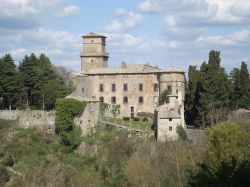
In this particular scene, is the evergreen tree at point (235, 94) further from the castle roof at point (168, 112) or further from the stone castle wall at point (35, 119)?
the stone castle wall at point (35, 119)

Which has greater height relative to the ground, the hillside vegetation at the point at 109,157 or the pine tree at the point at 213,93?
the pine tree at the point at 213,93

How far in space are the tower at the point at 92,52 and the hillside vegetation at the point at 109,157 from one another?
1398 cm

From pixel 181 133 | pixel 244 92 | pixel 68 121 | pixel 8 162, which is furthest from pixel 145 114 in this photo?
pixel 8 162

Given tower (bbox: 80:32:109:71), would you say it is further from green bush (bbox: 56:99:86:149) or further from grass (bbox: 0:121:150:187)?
green bush (bbox: 56:99:86:149)

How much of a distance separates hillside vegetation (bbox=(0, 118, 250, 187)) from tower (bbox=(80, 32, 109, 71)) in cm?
1398

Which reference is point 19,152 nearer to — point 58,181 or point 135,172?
point 58,181

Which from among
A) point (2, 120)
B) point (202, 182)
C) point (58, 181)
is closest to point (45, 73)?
point (2, 120)

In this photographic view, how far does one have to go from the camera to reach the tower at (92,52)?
5931 cm

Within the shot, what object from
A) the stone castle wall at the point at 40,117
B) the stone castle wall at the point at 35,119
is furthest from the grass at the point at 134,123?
the stone castle wall at the point at 35,119

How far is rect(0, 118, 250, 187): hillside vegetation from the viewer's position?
117ft

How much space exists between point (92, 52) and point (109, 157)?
18175mm

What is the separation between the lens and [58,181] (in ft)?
137

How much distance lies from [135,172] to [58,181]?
7.56 meters

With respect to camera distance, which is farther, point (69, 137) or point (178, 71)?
point (178, 71)
